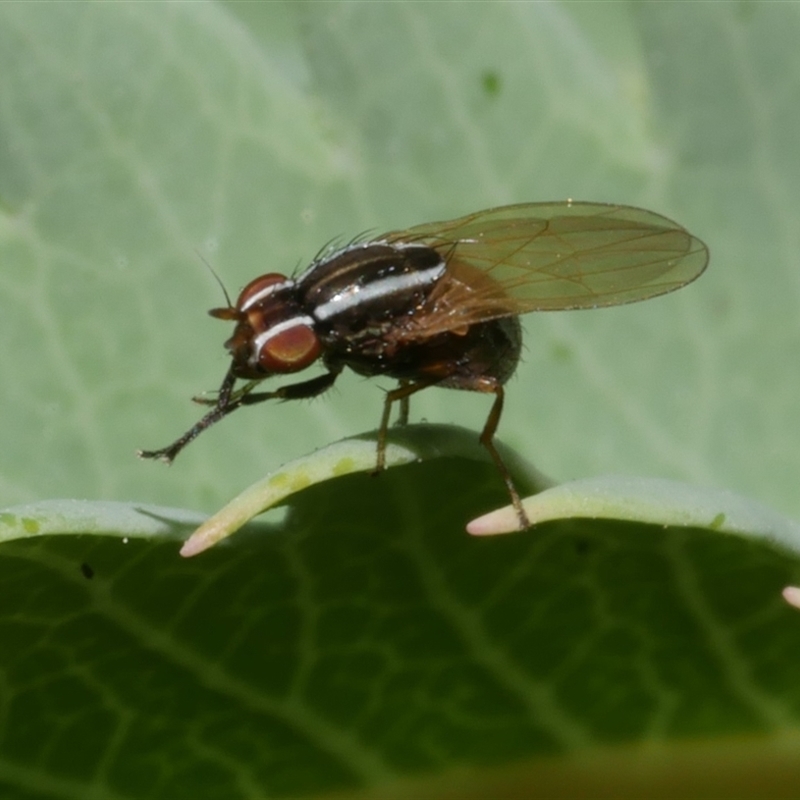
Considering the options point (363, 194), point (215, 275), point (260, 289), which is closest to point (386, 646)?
point (260, 289)

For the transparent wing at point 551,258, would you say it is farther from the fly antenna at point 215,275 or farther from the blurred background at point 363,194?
the fly antenna at point 215,275

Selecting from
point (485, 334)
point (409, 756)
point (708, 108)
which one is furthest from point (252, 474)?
point (708, 108)

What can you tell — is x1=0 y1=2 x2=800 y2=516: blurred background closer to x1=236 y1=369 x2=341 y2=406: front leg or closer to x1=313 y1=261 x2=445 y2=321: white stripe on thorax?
x1=236 y1=369 x2=341 y2=406: front leg

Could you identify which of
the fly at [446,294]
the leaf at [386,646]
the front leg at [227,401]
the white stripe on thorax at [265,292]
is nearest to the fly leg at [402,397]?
the fly at [446,294]

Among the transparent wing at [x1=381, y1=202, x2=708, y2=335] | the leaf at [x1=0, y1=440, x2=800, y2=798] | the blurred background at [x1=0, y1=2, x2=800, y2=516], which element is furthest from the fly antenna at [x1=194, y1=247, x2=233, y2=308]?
the leaf at [x1=0, y1=440, x2=800, y2=798]

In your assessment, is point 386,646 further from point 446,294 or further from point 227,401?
point 446,294

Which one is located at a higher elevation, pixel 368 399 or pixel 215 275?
pixel 215 275
